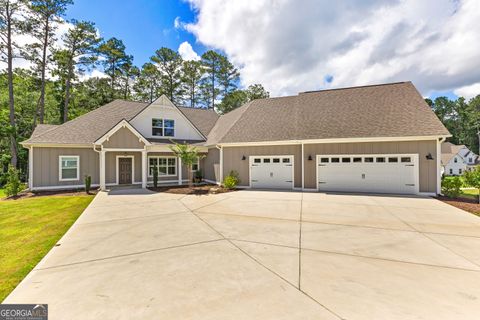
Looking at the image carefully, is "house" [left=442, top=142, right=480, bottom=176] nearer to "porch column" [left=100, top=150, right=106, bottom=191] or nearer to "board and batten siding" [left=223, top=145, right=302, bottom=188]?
"board and batten siding" [left=223, top=145, right=302, bottom=188]

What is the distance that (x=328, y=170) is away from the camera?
12.6m

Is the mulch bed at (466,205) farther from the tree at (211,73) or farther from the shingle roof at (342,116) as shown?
the tree at (211,73)

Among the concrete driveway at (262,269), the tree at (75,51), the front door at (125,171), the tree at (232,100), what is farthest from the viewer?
the tree at (232,100)

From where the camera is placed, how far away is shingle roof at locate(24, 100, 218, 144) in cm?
1333

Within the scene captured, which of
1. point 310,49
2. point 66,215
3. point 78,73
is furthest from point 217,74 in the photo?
point 66,215

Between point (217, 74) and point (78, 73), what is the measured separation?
679 inches

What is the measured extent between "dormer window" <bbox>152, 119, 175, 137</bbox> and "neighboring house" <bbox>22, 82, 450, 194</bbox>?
8 centimetres

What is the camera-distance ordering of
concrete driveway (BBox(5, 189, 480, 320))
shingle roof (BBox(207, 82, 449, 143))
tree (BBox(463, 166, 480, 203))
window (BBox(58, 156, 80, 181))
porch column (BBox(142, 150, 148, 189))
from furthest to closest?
porch column (BBox(142, 150, 148, 189))
window (BBox(58, 156, 80, 181))
shingle roof (BBox(207, 82, 449, 143))
tree (BBox(463, 166, 480, 203))
concrete driveway (BBox(5, 189, 480, 320))

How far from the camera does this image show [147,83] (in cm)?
3008

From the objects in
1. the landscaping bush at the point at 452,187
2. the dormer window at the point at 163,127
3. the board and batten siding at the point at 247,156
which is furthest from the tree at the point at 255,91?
the landscaping bush at the point at 452,187

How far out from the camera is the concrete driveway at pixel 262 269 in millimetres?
2754

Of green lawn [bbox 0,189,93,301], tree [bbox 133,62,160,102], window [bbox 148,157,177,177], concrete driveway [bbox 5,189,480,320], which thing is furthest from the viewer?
tree [bbox 133,62,160,102]

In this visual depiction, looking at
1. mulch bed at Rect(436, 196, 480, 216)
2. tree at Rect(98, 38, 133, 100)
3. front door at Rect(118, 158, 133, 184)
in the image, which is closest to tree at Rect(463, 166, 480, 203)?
mulch bed at Rect(436, 196, 480, 216)

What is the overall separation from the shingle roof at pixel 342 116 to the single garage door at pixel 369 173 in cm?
134
